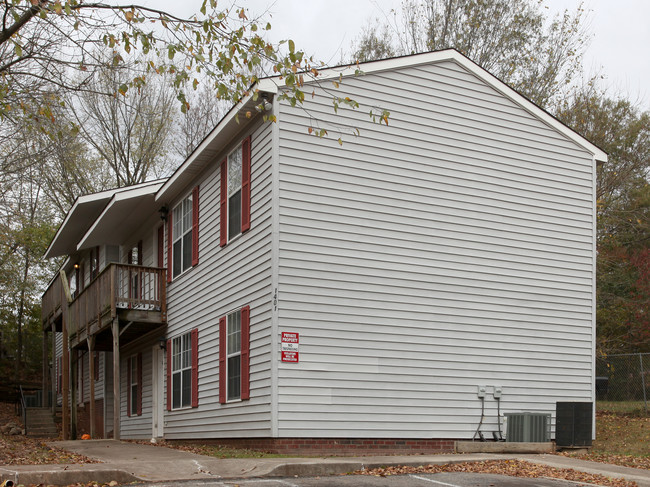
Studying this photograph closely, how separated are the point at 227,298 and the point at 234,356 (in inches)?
51.0

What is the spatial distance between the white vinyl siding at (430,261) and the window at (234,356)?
4.36 ft

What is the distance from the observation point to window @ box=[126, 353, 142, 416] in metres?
21.8

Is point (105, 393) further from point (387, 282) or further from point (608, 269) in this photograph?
point (608, 269)

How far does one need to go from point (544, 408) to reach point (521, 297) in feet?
7.51

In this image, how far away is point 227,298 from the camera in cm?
1521

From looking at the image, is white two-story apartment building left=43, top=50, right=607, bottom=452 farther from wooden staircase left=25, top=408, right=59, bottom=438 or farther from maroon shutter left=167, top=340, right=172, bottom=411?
wooden staircase left=25, top=408, right=59, bottom=438

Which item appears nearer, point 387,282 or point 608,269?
point 387,282

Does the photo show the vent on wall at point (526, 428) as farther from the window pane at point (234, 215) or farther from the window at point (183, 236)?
the window at point (183, 236)

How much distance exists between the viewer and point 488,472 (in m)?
10.9

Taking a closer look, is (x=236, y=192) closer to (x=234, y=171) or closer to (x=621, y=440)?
(x=234, y=171)

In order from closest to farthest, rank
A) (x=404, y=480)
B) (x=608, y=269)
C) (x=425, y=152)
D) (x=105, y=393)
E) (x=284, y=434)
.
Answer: (x=404, y=480) < (x=284, y=434) < (x=425, y=152) < (x=105, y=393) < (x=608, y=269)

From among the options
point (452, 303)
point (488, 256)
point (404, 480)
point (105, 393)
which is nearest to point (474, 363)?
point (452, 303)

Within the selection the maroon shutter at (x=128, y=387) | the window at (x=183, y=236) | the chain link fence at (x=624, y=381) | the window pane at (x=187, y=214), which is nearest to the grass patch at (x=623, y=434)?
the chain link fence at (x=624, y=381)

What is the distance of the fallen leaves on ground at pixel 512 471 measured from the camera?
10383mm
